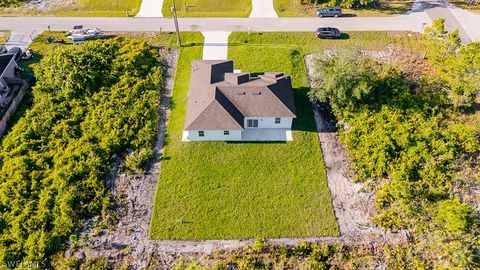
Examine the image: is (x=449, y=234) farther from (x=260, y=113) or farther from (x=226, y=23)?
(x=226, y=23)

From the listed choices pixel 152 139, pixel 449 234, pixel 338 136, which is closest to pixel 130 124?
pixel 152 139

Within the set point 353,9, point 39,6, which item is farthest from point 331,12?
point 39,6

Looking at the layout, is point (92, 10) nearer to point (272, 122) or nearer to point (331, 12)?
point (272, 122)

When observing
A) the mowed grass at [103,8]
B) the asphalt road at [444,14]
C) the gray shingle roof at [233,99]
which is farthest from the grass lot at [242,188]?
the asphalt road at [444,14]

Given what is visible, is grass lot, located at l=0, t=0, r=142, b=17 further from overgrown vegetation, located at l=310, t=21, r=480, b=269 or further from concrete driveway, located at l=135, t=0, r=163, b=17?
overgrown vegetation, located at l=310, t=21, r=480, b=269

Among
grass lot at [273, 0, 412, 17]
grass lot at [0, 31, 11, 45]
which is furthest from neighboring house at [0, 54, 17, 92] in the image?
grass lot at [273, 0, 412, 17]

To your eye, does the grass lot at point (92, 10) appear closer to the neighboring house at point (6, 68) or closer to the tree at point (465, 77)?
the neighboring house at point (6, 68)
